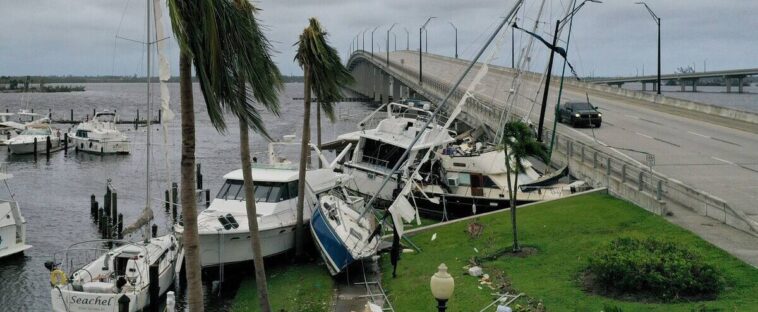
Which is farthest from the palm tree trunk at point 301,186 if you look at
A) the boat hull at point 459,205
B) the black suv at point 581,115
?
the black suv at point 581,115

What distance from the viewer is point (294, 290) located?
85.6 ft

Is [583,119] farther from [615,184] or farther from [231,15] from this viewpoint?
[231,15]

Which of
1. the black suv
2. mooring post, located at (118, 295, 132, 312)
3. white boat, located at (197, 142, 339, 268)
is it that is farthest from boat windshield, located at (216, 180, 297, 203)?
the black suv

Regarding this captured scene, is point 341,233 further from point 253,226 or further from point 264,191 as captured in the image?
point 253,226

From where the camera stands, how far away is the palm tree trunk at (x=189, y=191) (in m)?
14.7

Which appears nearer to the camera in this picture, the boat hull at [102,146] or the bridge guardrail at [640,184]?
the bridge guardrail at [640,184]

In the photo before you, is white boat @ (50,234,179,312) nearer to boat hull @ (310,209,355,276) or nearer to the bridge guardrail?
boat hull @ (310,209,355,276)

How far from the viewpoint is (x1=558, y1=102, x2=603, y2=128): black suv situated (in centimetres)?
4859

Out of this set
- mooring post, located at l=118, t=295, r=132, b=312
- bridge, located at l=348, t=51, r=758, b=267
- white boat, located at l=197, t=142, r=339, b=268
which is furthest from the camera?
white boat, located at l=197, t=142, r=339, b=268

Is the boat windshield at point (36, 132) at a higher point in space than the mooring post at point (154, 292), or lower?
higher

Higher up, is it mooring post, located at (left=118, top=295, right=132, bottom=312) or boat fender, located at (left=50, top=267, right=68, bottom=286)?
boat fender, located at (left=50, top=267, right=68, bottom=286)

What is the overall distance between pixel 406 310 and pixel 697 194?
32.2ft

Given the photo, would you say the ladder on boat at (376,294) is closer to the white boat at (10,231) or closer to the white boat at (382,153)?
the white boat at (382,153)

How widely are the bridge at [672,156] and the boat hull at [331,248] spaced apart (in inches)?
377
